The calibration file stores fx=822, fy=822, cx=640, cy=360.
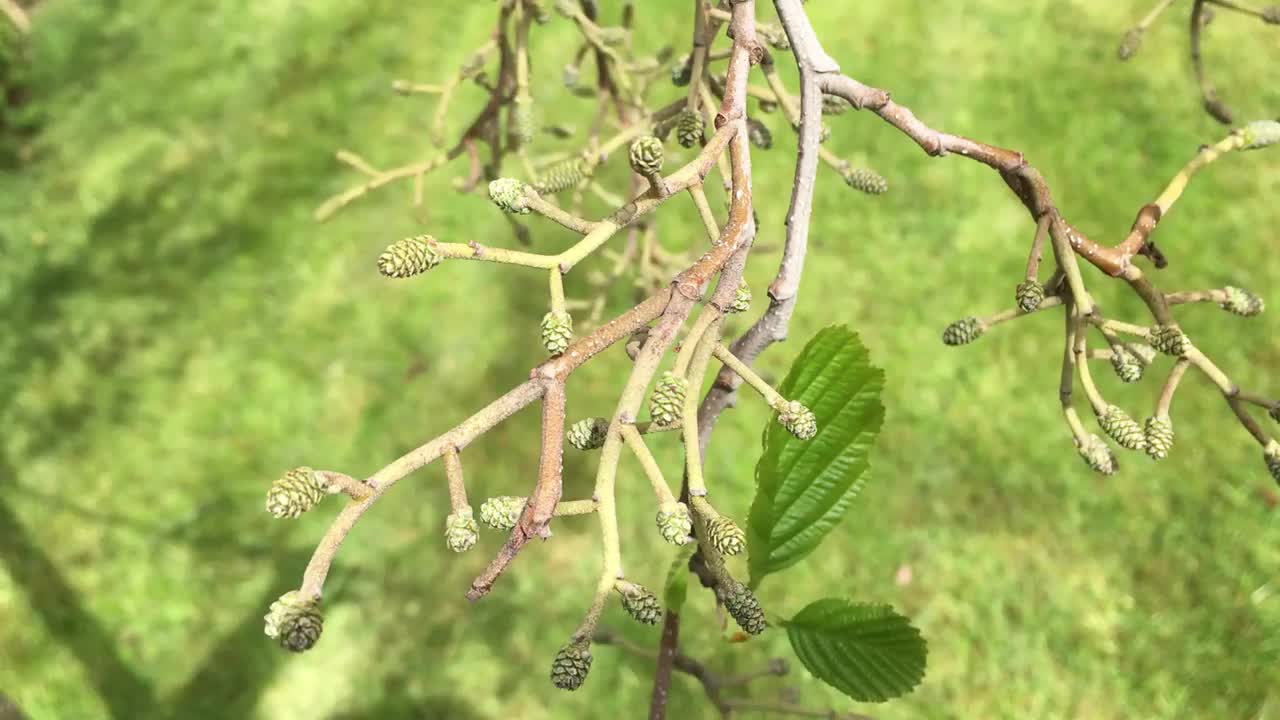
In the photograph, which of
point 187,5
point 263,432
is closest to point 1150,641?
point 263,432

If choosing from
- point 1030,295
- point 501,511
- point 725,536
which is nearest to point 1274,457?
point 1030,295

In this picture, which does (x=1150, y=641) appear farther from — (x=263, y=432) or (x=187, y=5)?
(x=187, y=5)

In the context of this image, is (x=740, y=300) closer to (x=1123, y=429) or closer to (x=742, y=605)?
(x=742, y=605)

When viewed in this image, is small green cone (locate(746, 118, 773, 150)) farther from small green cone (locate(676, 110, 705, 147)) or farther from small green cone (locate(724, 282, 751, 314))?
small green cone (locate(724, 282, 751, 314))

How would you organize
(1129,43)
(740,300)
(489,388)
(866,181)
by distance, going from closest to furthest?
(740,300)
(866,181)
(1129,43)
(489,388)

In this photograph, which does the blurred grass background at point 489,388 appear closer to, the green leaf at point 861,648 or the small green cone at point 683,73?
the green leaf at point 861,648
